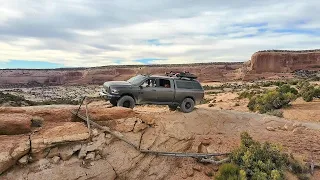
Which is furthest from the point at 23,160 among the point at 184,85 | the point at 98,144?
the point at 184,85

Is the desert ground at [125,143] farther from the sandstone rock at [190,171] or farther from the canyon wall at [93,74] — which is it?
the canyon wall at [93,74]

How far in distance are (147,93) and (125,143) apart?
2742 mm

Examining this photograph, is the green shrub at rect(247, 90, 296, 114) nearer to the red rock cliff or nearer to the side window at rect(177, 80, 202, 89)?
the side window at rect(177, 80, 202, 89)

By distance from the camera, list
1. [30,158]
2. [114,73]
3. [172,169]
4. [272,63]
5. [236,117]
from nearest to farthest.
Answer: [30,158]
[172,169]
[236,117]
[272,63]
[114,73]

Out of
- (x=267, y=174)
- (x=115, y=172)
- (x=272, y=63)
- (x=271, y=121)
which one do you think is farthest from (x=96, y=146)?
(x=272, y=63)

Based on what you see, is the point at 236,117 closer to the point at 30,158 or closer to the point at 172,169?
the point at 172,169

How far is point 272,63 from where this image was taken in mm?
89688

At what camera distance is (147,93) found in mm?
13477

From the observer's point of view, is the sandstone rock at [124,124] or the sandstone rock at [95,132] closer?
the sandstone rock at [95,132]

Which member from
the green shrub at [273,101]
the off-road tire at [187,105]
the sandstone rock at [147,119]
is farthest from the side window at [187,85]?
the green shrub at [273,101]

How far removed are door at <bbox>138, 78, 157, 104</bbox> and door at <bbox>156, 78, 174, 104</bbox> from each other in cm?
19

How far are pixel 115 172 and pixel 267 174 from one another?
16.6 ft

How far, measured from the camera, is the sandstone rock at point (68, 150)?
1005 centimetres

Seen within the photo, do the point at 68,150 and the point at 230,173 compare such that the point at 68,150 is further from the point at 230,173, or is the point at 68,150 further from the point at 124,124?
the point at 230,173
